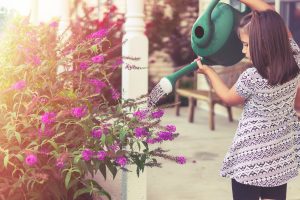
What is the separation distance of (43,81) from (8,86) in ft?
0.62

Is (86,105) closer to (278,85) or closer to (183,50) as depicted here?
(278,85)

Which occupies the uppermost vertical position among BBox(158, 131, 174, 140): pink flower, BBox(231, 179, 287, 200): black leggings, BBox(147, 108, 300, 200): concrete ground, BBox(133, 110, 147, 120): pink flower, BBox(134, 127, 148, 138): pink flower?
BBox(133, 110, 147, 120): pink flower

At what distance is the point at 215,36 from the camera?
3170 millimetres

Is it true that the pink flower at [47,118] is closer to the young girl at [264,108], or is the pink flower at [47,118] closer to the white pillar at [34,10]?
the young girl at [264,108]

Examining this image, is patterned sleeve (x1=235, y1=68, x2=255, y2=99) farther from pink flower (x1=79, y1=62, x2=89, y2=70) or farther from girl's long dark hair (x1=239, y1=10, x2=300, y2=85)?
pink flower (x1=79, y1=62, x2=89, y2=70)

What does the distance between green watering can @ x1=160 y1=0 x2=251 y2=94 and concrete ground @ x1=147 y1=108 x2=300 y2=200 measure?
1758mm

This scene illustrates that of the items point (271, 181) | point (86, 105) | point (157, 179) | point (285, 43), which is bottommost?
point (157, 179)

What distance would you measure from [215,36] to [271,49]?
413 mm

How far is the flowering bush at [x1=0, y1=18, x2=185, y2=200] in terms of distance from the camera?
10.7ft

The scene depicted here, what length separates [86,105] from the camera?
3.63m

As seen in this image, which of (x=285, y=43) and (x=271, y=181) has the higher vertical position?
(x=285, y=43)

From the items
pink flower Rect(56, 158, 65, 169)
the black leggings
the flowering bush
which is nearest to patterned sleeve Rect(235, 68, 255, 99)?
the black leggings

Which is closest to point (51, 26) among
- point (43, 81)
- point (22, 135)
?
point (43, 81)

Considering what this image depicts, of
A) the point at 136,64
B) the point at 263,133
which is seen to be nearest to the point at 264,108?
the point at 263,133
